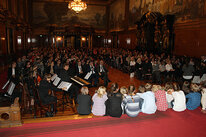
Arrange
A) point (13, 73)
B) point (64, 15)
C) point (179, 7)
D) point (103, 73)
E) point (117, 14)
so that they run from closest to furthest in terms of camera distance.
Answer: point (13, 73)
point (103, 73)
point (179, 7)
point (117, 14)
point (64, 15)

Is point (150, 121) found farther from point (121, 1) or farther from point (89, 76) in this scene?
point (121, 1)

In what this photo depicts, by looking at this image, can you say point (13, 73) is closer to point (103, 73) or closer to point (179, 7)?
point (103, 73)

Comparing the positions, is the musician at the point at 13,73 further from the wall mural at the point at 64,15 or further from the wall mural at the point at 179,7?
the wall mural at the point at 64,15

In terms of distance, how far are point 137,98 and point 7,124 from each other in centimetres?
315

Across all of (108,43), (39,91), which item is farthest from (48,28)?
(39,91)

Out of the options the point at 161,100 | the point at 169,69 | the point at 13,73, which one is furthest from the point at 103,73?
the point at 161,100

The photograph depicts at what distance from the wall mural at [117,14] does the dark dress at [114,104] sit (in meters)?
24.1

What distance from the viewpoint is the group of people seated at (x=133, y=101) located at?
420cm

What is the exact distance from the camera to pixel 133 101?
4.15m

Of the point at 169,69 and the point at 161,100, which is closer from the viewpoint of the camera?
the point at 161,100

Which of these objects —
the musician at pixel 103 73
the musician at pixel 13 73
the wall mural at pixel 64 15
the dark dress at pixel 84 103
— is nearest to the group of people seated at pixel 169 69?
the musician at pixel 103 73

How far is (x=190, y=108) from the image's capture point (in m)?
5.03

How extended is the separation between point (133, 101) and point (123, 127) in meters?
0.69

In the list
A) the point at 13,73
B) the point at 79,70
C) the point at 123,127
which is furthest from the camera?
the point at 79,70
